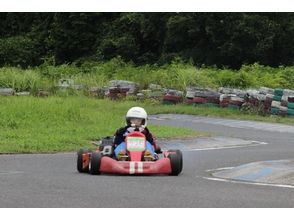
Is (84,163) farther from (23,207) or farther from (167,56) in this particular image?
(167,56)

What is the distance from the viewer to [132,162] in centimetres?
1188

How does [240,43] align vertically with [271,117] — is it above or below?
above

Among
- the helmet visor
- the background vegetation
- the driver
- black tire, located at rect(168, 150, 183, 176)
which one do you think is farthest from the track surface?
the background vegetation

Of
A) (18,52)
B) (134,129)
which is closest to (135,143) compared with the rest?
(134,129)

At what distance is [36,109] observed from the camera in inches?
879

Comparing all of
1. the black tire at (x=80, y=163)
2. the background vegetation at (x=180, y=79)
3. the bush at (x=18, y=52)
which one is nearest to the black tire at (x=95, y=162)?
the black tire at (x=80, y=163)

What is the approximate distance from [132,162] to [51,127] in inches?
342

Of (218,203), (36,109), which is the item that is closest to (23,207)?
(218,203)

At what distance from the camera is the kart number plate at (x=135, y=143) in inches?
487

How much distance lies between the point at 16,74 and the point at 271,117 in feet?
43.4

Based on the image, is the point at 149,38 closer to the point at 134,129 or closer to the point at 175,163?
the point at 134,129

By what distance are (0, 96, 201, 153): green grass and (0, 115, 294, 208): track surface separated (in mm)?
1202

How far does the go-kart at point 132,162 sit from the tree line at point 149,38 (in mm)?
35100

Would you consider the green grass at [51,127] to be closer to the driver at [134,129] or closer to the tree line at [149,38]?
the driver at [134,129]
